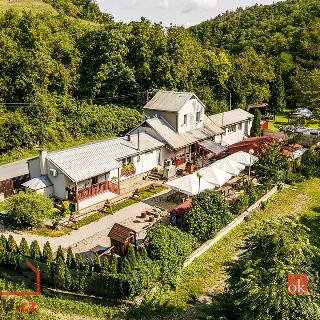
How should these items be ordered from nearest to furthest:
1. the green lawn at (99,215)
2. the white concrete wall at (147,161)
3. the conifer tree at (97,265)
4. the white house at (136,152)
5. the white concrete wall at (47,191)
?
1. the conifer tree at (97,265)
2. the green lawn at (99,215)
3. the white concrete wall at (47,191)
4. the white house at (136,152)
5. the white concrete wall at (147,161)

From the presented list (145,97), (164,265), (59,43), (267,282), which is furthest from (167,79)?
(267,282)

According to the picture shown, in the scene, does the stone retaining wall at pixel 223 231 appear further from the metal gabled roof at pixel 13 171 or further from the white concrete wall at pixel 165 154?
the metal gabled roof at pixel 13 171

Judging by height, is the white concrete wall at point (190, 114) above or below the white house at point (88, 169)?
above

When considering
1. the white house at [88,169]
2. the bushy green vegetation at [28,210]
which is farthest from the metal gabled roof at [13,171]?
the bushy green vegetation at [28,210]

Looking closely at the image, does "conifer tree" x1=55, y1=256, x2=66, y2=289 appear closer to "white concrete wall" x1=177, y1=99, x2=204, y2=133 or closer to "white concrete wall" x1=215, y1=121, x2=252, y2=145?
"white concrete wall" x1=177, y1=99, x2=204, y2=133


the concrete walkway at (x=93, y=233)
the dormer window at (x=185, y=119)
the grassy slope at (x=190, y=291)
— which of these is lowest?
the grassy slope at (x=190, y=291)
